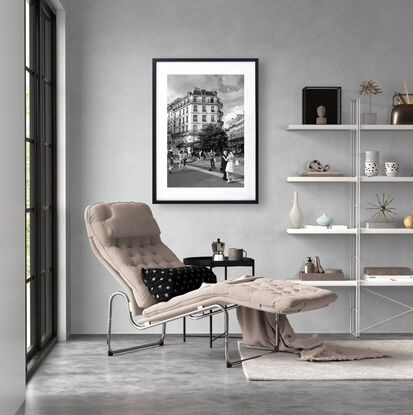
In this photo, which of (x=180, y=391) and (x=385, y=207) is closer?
(x=180, y=391)

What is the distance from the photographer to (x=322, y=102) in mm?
5504

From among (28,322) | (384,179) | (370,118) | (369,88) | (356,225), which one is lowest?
(28,322)

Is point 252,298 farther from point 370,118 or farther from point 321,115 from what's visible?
point 370,118

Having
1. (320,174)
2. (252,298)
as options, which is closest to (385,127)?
(320,174)

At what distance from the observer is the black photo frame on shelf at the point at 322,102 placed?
550cm

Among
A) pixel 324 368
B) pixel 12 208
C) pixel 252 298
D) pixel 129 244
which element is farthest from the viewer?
pixel 129 244

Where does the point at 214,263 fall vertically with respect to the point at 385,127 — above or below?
→ below

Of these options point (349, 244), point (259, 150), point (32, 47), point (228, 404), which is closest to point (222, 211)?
point (259, 150)

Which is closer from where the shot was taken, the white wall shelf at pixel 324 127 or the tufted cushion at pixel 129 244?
the tufted cushion at pixel 129 244

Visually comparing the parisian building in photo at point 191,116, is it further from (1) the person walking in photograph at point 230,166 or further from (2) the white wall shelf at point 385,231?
(2) the white wall shelf at point 385,231

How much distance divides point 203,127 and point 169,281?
5.19ft

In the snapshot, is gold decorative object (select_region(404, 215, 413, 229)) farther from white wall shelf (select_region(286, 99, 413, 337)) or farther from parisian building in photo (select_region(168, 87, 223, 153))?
parisian building in photo (select_region(168, 87, 223, 153))

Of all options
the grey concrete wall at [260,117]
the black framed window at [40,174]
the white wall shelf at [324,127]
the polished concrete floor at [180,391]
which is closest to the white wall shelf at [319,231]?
the grey concrete wall at [260,117]

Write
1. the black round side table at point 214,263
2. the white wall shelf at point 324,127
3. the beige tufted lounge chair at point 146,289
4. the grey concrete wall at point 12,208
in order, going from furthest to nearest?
the white wall shelf at point 324,127 → the black round side table at point 214,263 → the beige tufted lounge chair at point 146,289 → the grey concrete wall at point 12,208
